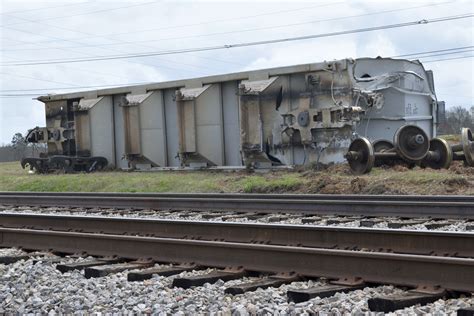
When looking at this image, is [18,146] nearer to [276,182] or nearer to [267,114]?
[267,114]

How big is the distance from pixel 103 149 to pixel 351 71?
12.4 meters

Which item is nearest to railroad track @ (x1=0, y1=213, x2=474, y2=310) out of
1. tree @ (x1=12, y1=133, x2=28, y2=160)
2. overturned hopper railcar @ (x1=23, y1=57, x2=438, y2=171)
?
overturned hopper railcar @ (x1=23, y1=57, x2=438, y2=171)

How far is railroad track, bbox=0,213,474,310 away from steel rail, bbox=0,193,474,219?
358 cm

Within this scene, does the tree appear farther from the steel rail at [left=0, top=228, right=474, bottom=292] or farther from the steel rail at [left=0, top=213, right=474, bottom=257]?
the steel rail at [left=0, top=228, right=474, bottom=292]

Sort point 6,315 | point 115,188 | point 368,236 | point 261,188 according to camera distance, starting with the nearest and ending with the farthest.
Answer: point 6,315, point 368,236, point 261,188, point 115,188

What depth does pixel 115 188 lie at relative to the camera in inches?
912

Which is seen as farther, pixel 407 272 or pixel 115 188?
pixel 115 188

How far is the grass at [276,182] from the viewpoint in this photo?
1681cm

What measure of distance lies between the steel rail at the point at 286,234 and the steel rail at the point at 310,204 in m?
3.51

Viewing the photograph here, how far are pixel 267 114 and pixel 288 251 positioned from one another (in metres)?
16.2

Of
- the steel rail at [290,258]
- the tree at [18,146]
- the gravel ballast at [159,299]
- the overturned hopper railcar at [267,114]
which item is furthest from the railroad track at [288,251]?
the tree at [18,146]

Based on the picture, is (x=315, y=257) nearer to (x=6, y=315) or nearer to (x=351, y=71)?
(x=6, y=315)

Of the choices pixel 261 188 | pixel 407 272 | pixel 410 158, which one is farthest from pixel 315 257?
pixel 410 158

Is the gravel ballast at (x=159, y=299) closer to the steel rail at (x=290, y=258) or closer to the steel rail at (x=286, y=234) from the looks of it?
the steel rail at (x=290, y=258)
